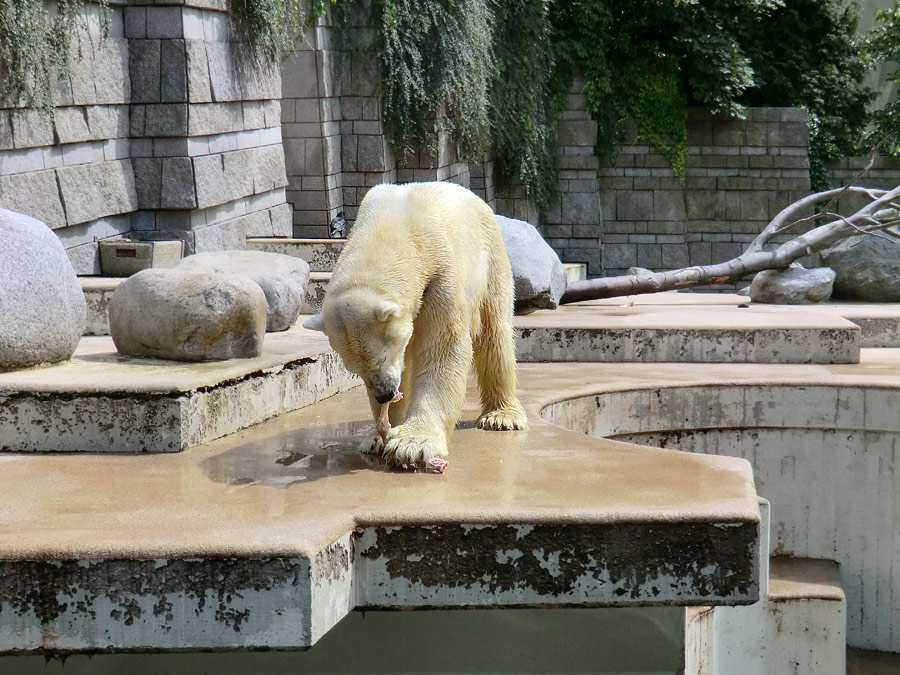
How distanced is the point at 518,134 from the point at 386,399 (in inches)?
Result: 433

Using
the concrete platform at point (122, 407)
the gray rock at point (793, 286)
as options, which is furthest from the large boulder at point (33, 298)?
the gray rock at point (793, 286)

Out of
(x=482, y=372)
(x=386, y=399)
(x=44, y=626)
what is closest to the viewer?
(x=44, y=626)

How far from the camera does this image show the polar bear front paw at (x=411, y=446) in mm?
3471

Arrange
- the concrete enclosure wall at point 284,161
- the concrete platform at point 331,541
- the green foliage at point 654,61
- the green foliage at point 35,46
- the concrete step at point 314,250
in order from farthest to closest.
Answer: the green foliage at point 654,61
the concrete step at point 314,250
the concrete enclosure wall at point 284,161
the green foliage at point 35,46
the concrete platform at point 331,541

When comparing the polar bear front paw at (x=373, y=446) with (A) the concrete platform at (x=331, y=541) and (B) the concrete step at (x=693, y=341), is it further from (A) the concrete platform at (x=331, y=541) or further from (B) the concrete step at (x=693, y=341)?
(B) the concrete step at (x=693, y=341)

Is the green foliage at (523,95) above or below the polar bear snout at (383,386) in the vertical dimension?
above

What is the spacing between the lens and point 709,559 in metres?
2.98

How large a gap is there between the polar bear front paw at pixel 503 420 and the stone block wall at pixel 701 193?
11284 millimetres

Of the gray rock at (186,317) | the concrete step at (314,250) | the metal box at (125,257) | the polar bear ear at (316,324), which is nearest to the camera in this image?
the polar bear ear at (316,324)

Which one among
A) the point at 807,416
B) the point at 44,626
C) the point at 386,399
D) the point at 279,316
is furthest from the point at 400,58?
the point at 44,626

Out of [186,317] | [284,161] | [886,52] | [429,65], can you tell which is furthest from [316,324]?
[886,52]

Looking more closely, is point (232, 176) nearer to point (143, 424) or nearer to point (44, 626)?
point (143, 424)

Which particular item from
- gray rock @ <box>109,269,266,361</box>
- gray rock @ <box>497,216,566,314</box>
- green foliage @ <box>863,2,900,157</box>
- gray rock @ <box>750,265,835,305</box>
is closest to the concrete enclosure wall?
green foliage @ <box>863,2,900,157</box>

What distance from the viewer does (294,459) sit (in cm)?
374
